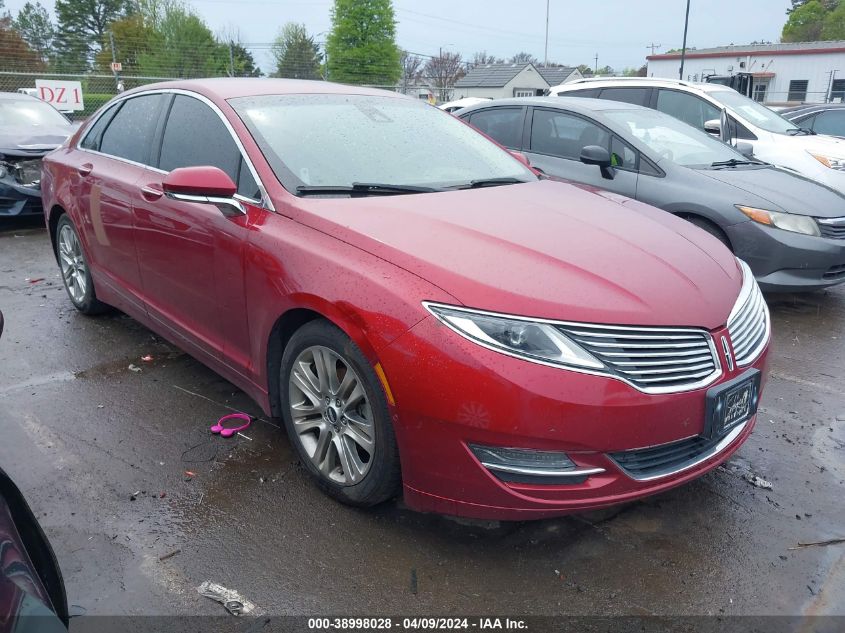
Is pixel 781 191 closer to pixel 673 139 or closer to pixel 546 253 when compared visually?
pixel 673 139

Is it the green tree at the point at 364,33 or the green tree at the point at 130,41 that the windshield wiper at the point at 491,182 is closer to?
A: the green tree at the point at 130,41

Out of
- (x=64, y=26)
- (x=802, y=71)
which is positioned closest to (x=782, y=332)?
(x=802, y=71)

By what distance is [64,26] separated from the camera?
199 ft

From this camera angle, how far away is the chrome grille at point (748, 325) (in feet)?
8.70

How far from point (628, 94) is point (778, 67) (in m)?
46.2

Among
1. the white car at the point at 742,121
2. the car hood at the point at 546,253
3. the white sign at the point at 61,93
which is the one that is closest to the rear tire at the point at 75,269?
the car hood at the point at 546,253

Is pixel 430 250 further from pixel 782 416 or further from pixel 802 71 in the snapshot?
pixel 802 71

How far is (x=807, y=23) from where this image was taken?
78000mm

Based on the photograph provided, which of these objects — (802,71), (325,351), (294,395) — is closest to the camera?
(325,351)

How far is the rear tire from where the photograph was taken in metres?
4.93

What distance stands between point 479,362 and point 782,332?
12.7ft

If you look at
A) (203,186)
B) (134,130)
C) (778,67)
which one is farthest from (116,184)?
(778,67)

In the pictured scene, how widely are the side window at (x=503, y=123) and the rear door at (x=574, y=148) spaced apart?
15 cm

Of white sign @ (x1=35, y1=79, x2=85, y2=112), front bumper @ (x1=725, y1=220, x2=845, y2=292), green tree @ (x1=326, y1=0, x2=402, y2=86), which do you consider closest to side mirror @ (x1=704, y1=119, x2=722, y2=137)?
front bumper @ (x1=725, y1=220, x2=845, y2=292)
